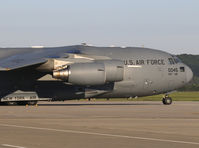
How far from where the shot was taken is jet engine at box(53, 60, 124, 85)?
4197cm

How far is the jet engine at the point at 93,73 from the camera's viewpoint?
138 feet

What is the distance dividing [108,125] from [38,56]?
70.1 ft

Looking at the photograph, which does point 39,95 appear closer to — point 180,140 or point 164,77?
point 164,77

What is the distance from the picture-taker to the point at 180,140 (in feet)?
57.6

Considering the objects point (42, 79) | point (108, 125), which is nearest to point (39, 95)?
point (42, 79)

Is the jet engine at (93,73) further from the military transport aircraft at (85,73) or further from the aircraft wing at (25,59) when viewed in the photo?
A: the aircraft wing at (25,59)

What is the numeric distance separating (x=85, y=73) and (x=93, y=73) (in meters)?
0.58

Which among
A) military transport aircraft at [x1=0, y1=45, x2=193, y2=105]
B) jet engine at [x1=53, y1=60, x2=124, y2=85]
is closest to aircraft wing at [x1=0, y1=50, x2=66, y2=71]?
military transport aircraft at [x1=0, y1=45, x2=193, y2=105]

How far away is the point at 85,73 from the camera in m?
42.2

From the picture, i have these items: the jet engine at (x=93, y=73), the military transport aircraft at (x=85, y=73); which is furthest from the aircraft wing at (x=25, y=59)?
the jet engine at (x=93, y=73)

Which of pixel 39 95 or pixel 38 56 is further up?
pixel 38 56

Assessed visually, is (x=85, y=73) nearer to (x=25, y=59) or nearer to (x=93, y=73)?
(x=93, y=73)

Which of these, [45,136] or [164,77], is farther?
[164,77]

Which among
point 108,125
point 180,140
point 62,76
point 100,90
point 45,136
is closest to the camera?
point 180,140
